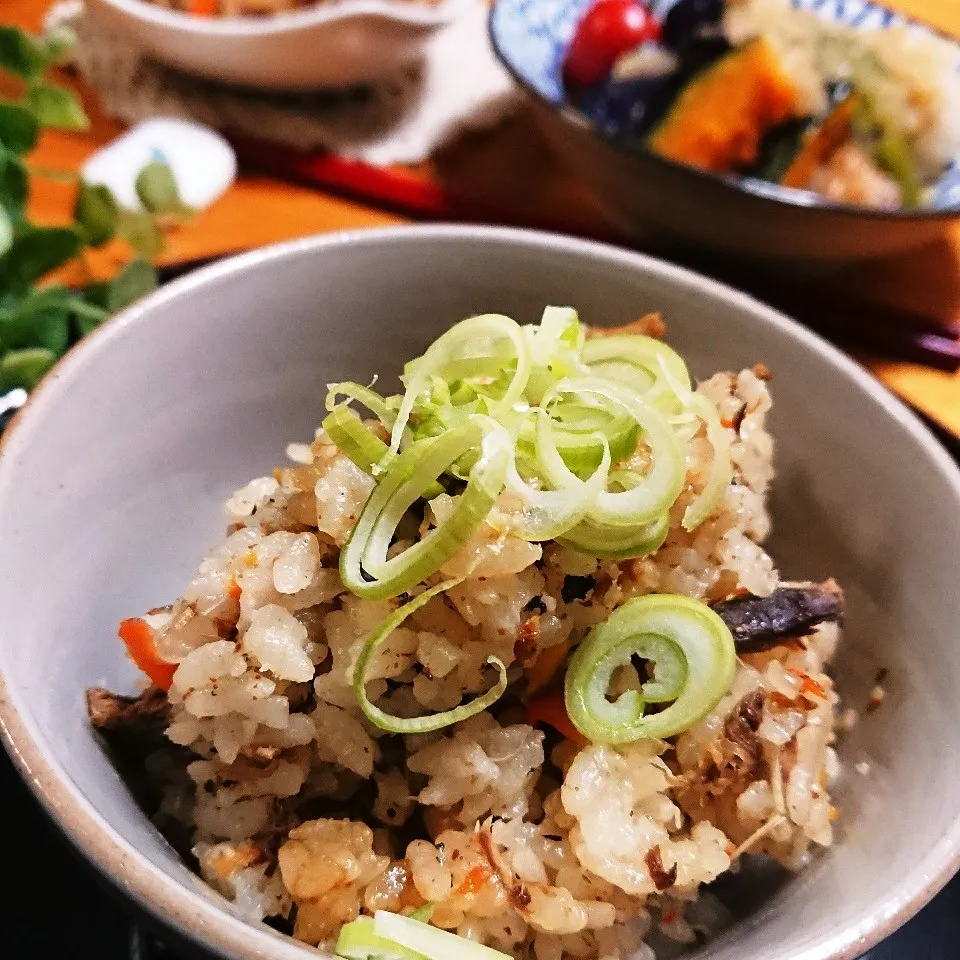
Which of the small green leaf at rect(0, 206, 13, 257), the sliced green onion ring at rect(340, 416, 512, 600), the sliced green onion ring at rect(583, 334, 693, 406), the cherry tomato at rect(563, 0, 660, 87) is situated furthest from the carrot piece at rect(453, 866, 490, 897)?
the cherry tomato at rect(563, 0, 660, 87)

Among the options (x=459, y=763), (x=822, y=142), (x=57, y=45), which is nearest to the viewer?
(x=459, y=763)

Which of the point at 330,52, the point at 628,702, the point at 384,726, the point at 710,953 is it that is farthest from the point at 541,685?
the point at 330,52

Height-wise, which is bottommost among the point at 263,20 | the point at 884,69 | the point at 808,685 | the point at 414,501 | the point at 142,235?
the point at 142,235

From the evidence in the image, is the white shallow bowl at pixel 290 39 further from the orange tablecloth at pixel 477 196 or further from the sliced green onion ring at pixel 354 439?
the sliced green onion ring at pixel 354 439

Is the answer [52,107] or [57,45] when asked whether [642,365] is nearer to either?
[52,107]

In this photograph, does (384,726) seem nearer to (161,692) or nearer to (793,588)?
(161,692)

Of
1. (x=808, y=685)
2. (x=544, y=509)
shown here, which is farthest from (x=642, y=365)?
(x=808, y=685)
